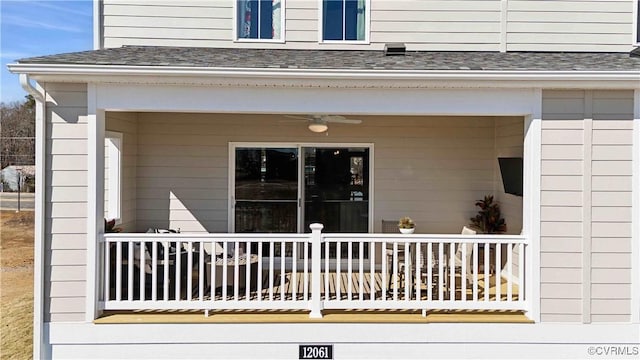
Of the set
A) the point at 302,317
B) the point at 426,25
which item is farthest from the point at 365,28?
the point at 302,317

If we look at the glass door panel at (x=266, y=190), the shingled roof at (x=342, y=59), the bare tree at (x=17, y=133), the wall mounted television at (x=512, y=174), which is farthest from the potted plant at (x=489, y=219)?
the bare tree at (x=17, y=133)

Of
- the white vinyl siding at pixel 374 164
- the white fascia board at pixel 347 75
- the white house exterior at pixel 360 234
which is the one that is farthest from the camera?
the white vinyl siding at pixel 374 164

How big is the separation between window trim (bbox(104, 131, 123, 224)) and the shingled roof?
135cm

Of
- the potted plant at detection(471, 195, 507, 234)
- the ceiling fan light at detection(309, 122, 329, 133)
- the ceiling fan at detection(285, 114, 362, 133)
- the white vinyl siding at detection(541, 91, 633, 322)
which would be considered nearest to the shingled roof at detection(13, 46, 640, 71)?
the white vinyl siding at detection(541, 91, 633, 322)

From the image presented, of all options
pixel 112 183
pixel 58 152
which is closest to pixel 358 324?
pixel 58 152

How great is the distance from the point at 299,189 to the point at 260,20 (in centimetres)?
252

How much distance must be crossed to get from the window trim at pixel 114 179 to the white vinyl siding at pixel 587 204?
535cm

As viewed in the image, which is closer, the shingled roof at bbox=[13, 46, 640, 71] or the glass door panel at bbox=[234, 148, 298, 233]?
the shingled roof at bbox=[13, 46, 640, 71]

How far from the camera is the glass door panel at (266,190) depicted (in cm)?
697

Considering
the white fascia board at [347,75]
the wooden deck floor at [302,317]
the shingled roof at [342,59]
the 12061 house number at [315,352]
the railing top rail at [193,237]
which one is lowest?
the 12061 house number at [315,352]

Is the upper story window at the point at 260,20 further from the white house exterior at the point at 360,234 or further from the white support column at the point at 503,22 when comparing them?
the white support column at the point at 503,22

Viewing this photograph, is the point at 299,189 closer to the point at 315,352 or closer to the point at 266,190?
the point at 266,190

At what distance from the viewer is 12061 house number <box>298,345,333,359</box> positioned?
4.75 meters

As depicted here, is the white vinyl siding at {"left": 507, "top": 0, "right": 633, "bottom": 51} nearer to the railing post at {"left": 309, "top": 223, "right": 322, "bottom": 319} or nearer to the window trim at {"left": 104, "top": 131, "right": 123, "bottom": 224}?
the railing post at {"left": 309, "top": 223, "right": 322, "bottom": 319}
